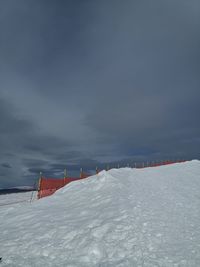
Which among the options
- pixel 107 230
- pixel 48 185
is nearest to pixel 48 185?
pixel 48 185

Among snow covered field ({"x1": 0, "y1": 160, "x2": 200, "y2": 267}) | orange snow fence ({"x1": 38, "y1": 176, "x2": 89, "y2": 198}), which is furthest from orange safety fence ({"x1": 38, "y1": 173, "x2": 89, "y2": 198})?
snow covered field ({"x1": 0, "y1": 160, "x2": 200, "y2": 267})

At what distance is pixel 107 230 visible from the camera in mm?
10883

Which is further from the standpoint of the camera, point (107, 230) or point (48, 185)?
point (48, 185)

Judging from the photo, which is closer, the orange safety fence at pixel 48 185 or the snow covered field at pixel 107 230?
the snow covered field at pixel 107 230

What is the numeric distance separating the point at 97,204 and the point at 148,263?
699cm

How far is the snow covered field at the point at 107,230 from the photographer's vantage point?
8766mm

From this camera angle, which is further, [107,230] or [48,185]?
[48,185]

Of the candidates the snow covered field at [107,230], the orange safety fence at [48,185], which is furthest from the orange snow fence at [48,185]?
the snow covered field at [107,230]

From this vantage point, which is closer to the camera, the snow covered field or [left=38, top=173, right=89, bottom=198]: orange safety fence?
the snow covered field

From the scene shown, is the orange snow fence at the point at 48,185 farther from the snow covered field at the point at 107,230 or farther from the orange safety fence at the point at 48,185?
→ the snow covered field at the point at 107,230

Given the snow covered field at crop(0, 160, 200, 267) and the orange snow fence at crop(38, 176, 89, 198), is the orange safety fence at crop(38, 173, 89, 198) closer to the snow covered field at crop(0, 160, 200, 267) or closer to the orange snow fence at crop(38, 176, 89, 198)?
the orange snow fence at crop(38, 176, 89, 198)

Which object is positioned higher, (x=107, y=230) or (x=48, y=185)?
(x=48, y=185)

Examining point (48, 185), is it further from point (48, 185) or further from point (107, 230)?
point (107, 230)

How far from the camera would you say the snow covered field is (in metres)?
8.77
